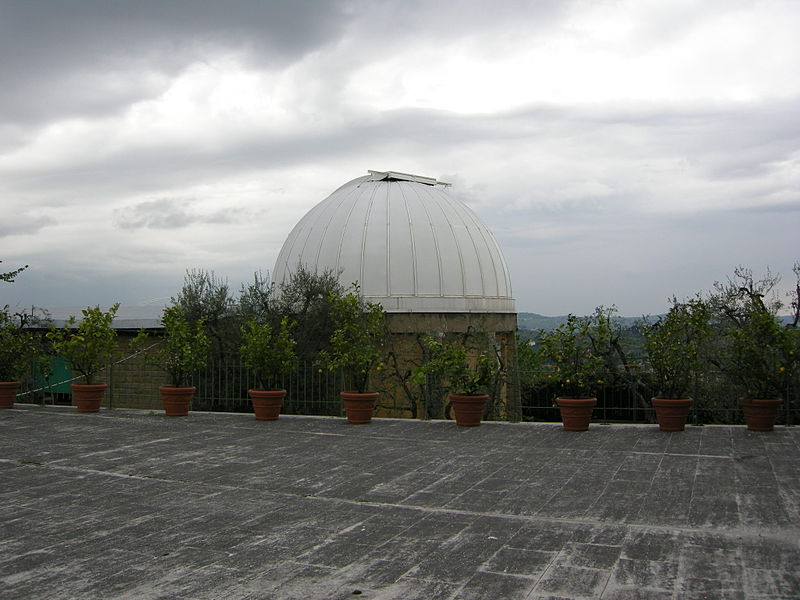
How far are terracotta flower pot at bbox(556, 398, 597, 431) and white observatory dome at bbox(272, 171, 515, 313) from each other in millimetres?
9203

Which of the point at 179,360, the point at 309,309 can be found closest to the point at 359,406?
the point at 179,360

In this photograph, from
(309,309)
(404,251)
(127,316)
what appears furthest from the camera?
(127,316)

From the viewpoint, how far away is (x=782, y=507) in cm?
598

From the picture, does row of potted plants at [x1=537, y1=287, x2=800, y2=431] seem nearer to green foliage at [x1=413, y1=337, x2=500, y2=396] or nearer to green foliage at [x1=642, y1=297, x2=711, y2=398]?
green foliage at [x1=642, y1=297, x2=711, y2=398]

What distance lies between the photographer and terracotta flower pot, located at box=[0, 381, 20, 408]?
14414 millimetres

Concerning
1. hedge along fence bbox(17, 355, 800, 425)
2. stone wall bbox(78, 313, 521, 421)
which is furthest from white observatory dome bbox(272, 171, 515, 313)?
hedge along fence bbox(17, 355, 800, 425)

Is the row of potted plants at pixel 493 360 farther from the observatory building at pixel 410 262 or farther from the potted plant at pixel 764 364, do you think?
the observatory building at pixel 410 262

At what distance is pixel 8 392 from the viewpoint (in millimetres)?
14477

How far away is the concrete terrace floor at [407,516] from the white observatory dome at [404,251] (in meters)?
9.69

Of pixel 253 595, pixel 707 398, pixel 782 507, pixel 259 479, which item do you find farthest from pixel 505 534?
pixel 707 398

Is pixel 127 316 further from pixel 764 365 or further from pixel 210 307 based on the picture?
pixel 764 365

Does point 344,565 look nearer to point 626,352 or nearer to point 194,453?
point 194,453

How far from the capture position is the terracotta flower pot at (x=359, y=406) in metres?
11.8

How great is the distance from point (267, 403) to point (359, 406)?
1719mm
